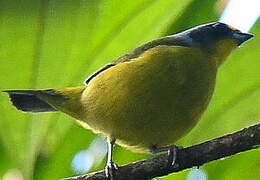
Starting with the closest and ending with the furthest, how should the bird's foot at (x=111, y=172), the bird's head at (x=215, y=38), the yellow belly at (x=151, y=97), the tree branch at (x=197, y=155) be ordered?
the tree branch at (x=197, y=155) → the bird's foot at (x=111, y=172) → the yellow belly at (x=151, y=97) → the bird's head at (x=215, y=38)

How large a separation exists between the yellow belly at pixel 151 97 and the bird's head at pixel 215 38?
139mm

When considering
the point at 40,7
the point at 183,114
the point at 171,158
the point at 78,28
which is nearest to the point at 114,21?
the point at 78,28

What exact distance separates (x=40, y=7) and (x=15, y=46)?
15cm

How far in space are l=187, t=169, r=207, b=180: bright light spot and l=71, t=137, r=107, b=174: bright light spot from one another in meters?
0.36

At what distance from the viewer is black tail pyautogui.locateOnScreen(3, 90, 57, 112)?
1.84 metres

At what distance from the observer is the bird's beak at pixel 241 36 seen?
6.40 feet

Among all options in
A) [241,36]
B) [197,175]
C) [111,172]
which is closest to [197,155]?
[111,172]

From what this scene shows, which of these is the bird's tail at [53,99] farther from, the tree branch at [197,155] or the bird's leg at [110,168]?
the tree branch at [197,155]

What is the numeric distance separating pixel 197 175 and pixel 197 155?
15.9 inches

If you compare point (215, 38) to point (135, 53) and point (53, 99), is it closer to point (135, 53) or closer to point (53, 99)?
point (135, 53)

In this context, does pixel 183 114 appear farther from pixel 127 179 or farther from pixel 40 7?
pixel 40 7

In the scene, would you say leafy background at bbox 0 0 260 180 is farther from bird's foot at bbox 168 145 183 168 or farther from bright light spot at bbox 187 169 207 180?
bird's foot at bbox 168 145 183 168

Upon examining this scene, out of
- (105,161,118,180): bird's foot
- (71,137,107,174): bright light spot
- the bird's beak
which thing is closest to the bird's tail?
(71,137,107,174): bright light spot

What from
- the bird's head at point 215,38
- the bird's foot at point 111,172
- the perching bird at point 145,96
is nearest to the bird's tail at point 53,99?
the perching bird at point 145,96
